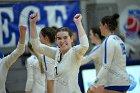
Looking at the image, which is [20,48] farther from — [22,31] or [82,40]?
[82,40]

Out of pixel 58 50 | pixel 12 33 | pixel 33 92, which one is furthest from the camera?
pixel 12 33

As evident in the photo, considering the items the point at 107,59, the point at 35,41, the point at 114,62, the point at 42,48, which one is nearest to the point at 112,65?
the point at 114,62

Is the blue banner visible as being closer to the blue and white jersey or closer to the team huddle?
the team huddle

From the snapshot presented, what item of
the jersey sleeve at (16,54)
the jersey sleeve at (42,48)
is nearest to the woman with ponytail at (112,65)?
the jersey sleeve at (42,48)

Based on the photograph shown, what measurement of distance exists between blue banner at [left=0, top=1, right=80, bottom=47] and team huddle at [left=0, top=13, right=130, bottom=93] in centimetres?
265

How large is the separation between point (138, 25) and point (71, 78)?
5.89 meters

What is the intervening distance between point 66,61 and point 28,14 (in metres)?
3.93

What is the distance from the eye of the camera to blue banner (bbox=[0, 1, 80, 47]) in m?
7.58

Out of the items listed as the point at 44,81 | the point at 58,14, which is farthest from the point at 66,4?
the point at 44,81

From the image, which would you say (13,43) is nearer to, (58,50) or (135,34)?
(135,34)

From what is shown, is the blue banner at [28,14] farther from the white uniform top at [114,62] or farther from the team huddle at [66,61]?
the white uniform top at [114,62]

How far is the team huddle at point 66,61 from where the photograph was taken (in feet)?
12.1

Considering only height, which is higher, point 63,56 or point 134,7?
point 134,7

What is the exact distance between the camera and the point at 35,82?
493cm
